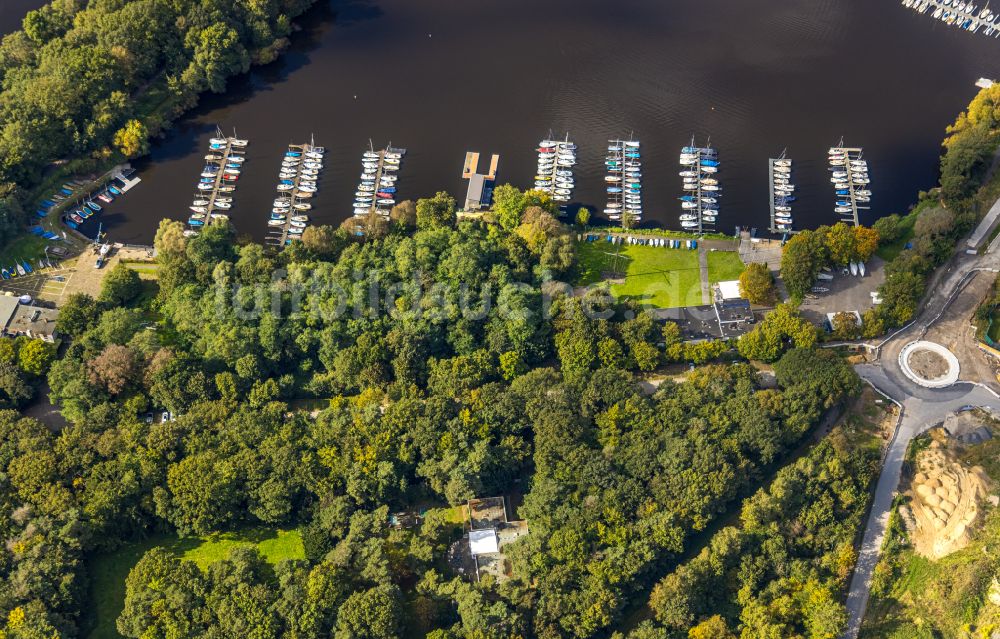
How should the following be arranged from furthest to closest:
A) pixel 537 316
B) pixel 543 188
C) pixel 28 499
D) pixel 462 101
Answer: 1. pixel 462 101
2. pixel 543 188
3. pixel 537 316
4. pixel 28 499

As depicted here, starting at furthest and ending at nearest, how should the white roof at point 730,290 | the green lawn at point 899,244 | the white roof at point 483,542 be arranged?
the green lawn at point 899,244
the white roof at point 730,290
the white roof at point 483,542

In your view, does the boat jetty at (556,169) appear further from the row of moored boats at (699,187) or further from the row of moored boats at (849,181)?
the row of moored boats at (849,181)

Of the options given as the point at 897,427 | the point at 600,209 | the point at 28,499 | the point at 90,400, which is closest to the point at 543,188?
the point at 600,209

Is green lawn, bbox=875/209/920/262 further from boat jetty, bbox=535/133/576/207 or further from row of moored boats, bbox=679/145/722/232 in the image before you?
boat jetty, bbox=535/133/576/207

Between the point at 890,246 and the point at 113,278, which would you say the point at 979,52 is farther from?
the point at 113,278

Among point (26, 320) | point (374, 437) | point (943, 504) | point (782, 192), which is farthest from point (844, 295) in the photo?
point (26, 320)

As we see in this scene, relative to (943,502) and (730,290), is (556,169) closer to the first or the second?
(730,290)

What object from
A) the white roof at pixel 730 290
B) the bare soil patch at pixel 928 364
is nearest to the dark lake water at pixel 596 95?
the white roof at pixel 730 290
